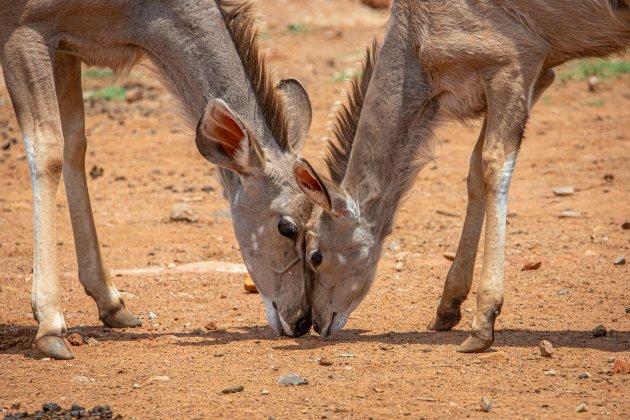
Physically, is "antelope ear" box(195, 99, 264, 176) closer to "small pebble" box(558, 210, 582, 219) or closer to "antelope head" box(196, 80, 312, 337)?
Result: "antelope head" box(196, 80, 312, 337)

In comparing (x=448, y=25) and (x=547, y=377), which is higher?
(x=448, y=25)

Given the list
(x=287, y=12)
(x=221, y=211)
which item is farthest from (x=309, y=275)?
(x=287, y=12)

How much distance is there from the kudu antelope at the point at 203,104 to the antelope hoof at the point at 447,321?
0.97 meters

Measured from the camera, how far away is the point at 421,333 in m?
7.27

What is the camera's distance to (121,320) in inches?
306

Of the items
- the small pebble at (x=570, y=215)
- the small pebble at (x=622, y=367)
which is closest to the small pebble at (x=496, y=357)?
the small pebble at (x=622, y=367)

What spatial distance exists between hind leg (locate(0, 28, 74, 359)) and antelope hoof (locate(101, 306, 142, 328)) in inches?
37.1

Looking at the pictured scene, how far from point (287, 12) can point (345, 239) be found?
16.0 meters

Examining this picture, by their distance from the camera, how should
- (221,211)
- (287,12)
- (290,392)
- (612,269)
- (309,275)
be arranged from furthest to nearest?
(287,12) → (221,211) → (612,269) → (309,275) → (290,392)

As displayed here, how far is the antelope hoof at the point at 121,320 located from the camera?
25.5 ft

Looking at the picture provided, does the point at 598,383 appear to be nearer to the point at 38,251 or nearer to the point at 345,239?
the point at 345,239

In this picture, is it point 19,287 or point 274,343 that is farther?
point 19,287

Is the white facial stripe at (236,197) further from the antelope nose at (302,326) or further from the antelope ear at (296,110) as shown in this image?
the antelope nose at (302,326)

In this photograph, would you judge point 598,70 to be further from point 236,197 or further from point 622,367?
point 622,367
